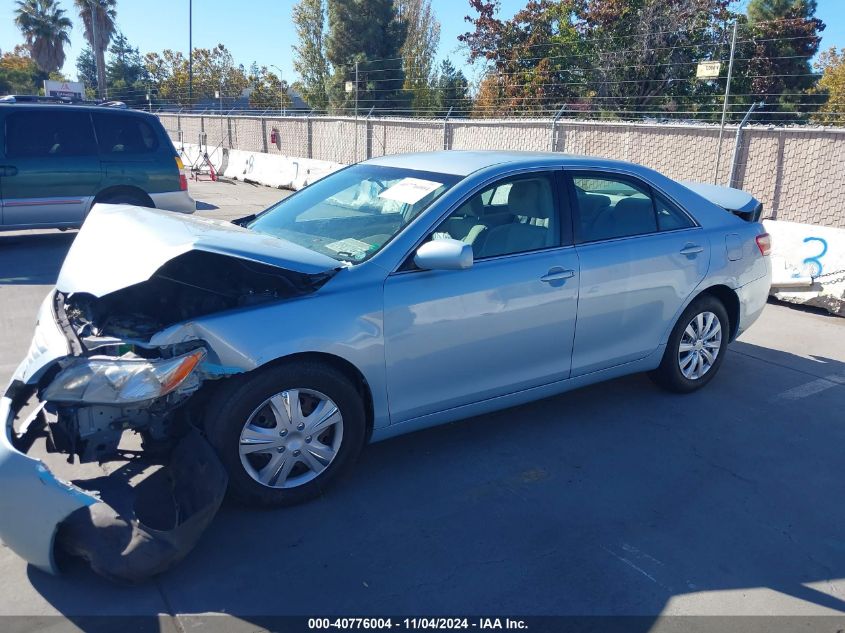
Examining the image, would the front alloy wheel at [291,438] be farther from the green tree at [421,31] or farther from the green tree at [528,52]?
→ the green tree at [421,31]

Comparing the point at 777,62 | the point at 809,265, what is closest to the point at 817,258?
the point at 809,265

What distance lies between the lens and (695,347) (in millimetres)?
5016

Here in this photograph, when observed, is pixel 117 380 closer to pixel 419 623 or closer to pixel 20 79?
pixel 419 623

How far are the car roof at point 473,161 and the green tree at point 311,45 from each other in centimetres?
4148

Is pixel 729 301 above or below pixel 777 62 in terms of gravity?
below

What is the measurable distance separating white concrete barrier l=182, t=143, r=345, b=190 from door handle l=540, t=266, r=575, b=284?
12121 mm

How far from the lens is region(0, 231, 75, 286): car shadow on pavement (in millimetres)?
8133

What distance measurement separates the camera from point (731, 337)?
17.6ft

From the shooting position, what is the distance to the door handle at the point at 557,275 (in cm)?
409

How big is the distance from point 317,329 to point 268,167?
16.9 m

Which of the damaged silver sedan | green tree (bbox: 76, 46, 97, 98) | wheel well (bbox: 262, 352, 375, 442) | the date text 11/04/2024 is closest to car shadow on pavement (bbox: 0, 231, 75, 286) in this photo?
the damaged silver sedan

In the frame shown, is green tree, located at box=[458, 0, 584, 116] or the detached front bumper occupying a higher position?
green tree, located at box=[458, 0, 584, 116]

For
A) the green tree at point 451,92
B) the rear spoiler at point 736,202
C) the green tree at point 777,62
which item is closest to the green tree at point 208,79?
the green tree at point 451,92

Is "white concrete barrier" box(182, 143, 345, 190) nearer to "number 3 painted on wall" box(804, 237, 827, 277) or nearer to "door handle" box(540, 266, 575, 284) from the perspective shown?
"number 3 painted on wall" box(804, 237, 827, 277)
